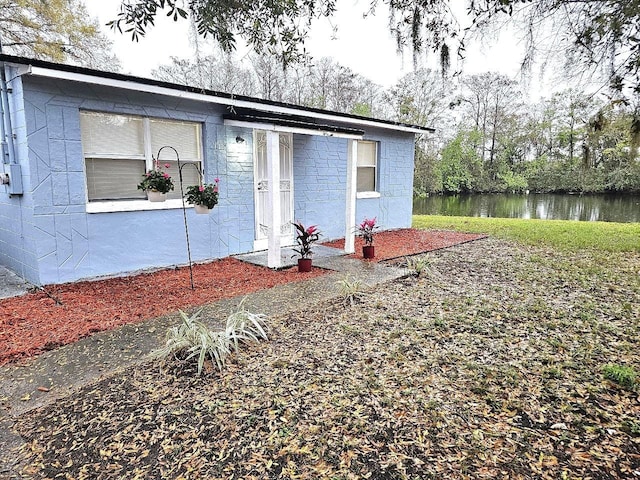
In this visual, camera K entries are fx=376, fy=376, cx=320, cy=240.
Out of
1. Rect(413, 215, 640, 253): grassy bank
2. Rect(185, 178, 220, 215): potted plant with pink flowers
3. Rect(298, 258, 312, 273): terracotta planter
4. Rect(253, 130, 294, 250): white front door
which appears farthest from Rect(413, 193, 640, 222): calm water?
Rect(185, 178, 220, 215): potted plant with pink flowers

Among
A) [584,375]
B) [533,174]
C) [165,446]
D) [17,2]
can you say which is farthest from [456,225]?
[533,174]

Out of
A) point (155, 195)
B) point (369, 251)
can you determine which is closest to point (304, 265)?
point (369, 251)

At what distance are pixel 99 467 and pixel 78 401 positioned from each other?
0.76 meters

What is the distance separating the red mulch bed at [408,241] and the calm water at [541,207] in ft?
36.0

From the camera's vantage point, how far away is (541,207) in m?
22.8

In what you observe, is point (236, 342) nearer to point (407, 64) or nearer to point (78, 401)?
point (78, 401)

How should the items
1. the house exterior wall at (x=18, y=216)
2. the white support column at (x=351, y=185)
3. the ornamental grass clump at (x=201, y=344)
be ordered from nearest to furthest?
the ornamental grass clump at (x=201, y=344) → the house exterior wall at (x=18, y=216) → the white support column at (x=351, y=185)

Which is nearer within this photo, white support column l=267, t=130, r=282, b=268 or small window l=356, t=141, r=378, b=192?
white support column l=267, t=130, r=282, b=268

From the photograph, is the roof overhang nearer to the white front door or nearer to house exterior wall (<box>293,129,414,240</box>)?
the white front door

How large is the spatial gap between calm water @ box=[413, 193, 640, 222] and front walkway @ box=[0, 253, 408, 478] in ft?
57.0

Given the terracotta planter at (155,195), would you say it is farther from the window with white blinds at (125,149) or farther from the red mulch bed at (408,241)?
the red mulch bed at (408,241)

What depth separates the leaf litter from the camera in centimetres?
204

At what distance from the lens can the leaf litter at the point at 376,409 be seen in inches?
80.1

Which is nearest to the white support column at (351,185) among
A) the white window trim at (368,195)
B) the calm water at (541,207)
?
the white window trim at (368,195)
